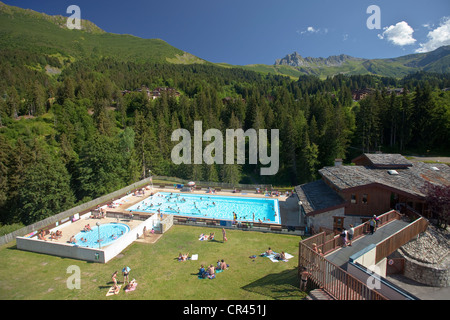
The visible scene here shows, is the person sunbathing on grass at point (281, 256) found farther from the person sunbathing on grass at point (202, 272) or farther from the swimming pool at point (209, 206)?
the swimming pool at point (209, 206)

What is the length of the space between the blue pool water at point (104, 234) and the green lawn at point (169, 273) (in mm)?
2852

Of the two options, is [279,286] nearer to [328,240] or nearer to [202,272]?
[328,240]

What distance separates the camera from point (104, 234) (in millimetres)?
22406

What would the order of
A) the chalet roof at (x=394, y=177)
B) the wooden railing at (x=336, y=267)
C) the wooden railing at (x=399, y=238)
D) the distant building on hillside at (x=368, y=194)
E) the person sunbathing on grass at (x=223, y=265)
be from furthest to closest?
the chalet roof at (x=394, y=177), the distant building on hillside at (x=368, y=194), the person sunbathing on grass at (x=223, y=265), the wooden railing at (x=399, y=238), the wooden railing at (x=336, y=267)

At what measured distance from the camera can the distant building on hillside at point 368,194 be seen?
19.2 meters

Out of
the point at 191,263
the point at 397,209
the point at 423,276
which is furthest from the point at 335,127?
the point at 191,263

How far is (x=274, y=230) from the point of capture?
21.9m

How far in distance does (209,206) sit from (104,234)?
13.0 meters

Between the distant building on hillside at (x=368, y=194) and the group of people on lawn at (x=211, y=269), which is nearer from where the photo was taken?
the group of people on lawn at (x=211, y=269)

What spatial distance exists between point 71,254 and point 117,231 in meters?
5.02

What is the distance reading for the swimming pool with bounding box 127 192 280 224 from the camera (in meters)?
28.7

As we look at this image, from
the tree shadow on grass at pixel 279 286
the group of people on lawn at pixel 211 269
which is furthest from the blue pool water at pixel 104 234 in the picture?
the tree shadow on grass at pixel 279 286

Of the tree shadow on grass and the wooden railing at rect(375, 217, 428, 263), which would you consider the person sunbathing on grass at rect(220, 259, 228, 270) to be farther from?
the wooden railing at rect(375, 217, 428, 263)

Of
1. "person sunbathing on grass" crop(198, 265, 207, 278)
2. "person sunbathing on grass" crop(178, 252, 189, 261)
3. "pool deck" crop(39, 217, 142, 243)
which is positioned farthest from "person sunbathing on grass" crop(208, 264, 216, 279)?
"pool deck" crop(39, 217, 142, 243)
